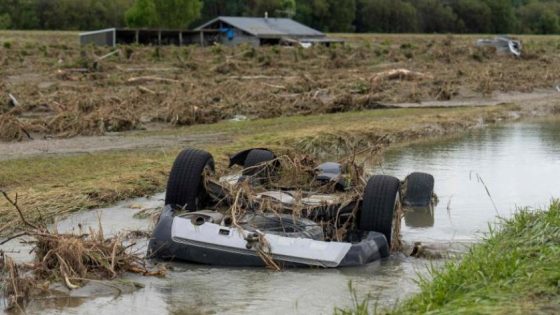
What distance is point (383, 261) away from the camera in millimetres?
10930

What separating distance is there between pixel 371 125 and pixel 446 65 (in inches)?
857

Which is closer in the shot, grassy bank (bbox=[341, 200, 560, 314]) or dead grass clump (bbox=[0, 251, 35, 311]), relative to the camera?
grassy bank (bbox=[341, 200, 560, 314])

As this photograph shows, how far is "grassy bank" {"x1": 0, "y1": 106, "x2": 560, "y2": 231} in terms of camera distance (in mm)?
14070

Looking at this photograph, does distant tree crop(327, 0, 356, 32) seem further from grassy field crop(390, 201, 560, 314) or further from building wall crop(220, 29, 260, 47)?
grassy field crop(390, 201, 560, 314)

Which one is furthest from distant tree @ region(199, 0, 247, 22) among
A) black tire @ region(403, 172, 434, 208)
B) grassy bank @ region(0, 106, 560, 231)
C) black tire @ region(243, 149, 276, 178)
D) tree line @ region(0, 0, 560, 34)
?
black tire @ region(243, 149, 276, 178)

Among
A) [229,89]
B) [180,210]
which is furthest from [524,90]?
[180,210]

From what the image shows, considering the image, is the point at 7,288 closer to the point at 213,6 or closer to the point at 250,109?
the point at 250,109

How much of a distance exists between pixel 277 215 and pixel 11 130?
35.6 ft

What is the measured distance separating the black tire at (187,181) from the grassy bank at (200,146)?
143 cm

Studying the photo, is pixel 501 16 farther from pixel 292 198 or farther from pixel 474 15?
pixel 292 198

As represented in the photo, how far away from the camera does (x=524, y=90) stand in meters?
36.0

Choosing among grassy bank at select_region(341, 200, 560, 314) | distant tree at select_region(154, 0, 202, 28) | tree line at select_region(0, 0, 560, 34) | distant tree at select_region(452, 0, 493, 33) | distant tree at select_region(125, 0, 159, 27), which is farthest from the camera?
distant tree at select_region(452, 0, 493, 33)

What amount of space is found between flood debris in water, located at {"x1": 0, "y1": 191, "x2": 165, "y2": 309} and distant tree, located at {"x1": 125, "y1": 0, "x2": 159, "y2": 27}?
7956 cm

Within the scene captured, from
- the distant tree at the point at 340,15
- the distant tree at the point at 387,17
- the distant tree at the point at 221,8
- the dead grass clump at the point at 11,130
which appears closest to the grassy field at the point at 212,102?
the dead grass clump at the point at 11,130
